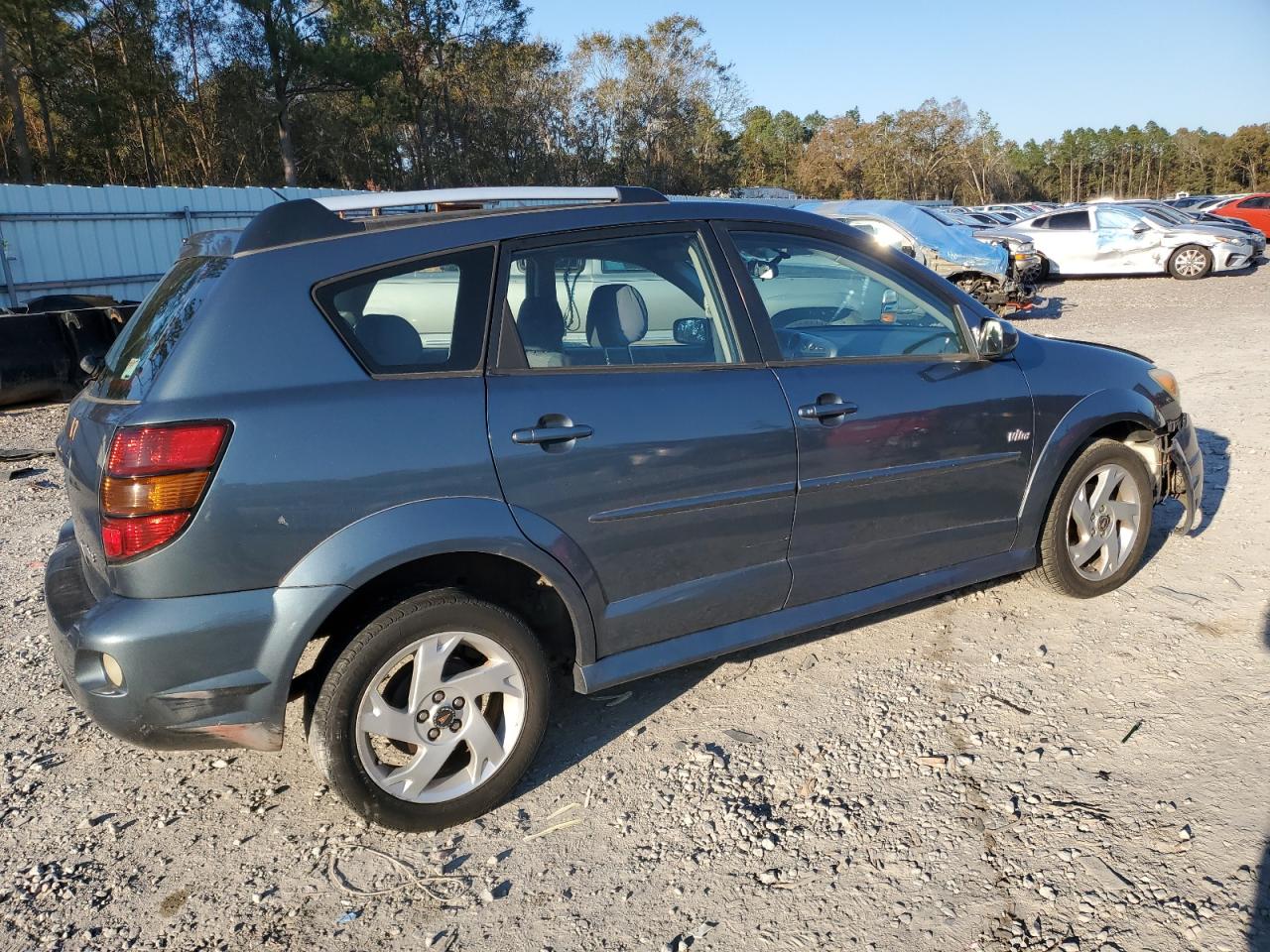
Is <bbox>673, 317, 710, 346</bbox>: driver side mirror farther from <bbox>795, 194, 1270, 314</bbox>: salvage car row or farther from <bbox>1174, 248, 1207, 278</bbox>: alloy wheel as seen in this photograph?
<bbox>1174, 248, 1207, 278</bbox>: alloy wheel

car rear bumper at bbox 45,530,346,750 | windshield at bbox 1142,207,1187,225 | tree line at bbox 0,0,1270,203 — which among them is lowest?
car rear bumper at bbox 45,530,346,750

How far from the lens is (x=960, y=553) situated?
3.90 meters

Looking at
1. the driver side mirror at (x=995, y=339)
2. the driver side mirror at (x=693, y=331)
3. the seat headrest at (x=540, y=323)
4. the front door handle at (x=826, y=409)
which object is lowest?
the front door handle at (x=826, y=409)

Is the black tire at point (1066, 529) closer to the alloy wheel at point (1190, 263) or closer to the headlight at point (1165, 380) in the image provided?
the headlight at point (1165, 380)

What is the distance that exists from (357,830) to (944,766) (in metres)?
1.93

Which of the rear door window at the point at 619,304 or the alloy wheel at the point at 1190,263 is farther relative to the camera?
the alloy wheel at the point at 1190,263

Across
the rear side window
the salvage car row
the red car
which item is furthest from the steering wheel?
the red car

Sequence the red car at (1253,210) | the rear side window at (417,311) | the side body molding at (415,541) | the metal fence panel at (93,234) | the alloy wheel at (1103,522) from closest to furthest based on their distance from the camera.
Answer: the side body molding at (415,541) → the rear side window at (417,311) → the alloy wheel at (1103,522) → the metal fence panel at (93,234) → the red car at (1253,210)

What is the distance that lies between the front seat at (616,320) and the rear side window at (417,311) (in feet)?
1.41

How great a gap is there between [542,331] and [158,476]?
121cm

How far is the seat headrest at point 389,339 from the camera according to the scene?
109 inches

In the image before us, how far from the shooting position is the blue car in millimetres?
2562

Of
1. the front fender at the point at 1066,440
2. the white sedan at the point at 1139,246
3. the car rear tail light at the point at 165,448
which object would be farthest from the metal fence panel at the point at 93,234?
the white sedan at the point at 1139,246

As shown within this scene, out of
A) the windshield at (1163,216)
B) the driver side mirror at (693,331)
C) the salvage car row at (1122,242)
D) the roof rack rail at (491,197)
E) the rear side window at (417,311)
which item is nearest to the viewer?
the rear side window at (417,311)
